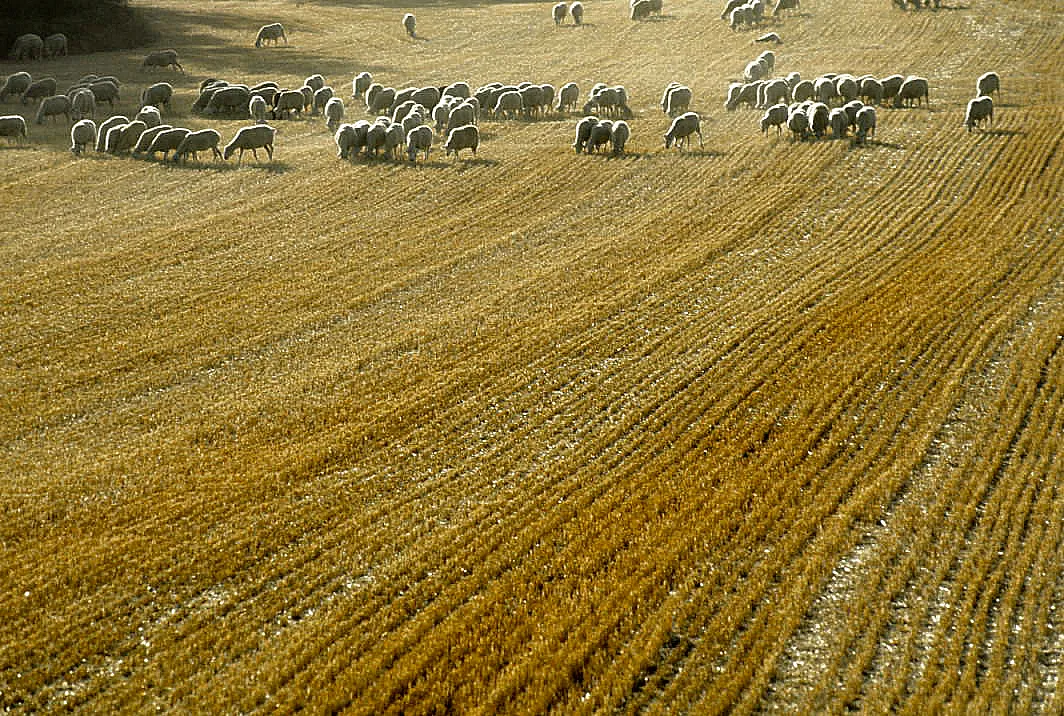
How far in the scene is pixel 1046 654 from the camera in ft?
35.8

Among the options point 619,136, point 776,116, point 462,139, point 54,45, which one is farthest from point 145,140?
point 54,45

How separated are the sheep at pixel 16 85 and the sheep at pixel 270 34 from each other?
1511 cm

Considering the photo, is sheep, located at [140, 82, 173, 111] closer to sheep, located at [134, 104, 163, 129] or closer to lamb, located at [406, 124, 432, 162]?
sheep, located at [134, 104, 163, 129]

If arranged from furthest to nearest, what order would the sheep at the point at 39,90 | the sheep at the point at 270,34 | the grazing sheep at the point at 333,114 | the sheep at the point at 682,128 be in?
1. the sheep at the point at 270,34
2. the sheep at the point at 39,90
3. the grazing sheep at the point at 333,114
4. the sheep at the point at 682,128

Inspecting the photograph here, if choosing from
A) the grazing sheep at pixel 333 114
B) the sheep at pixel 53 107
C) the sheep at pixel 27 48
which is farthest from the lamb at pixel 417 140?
the sheep at pixel 27 48

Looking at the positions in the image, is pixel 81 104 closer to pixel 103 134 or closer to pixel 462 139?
pixel 103 134

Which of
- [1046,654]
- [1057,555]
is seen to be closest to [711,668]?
[1046,654]

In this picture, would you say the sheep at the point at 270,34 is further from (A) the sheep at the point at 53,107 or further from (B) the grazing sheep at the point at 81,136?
(B) the grazing sheep at the point at 81,136

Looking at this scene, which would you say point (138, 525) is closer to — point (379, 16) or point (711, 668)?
point (711, 668)

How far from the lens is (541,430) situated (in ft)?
53.6

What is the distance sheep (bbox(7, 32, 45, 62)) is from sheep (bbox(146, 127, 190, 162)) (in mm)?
25086

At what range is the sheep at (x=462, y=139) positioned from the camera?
3397 centimetres

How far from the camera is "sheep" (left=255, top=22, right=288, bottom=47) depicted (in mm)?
57469

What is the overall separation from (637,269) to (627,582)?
1241 centimetres
